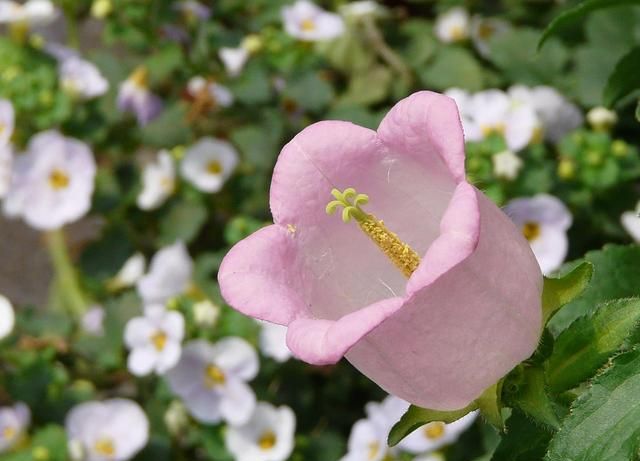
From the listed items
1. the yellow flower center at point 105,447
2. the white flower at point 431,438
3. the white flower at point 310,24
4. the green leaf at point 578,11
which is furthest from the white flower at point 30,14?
the green leaf at point 578,11

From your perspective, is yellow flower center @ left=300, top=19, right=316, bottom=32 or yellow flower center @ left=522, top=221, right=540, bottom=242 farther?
yellow flower center @ left=300, top=19, right=316, bottom=32

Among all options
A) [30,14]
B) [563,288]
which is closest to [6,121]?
[30,14]

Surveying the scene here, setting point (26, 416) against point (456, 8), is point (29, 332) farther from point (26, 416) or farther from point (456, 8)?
point (456, 8)

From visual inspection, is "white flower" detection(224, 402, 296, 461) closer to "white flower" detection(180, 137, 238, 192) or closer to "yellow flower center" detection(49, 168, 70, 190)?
"white flower" detection(180, 137, 238, 192)

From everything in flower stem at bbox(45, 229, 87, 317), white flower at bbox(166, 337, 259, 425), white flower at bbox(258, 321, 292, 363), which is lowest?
flower stem at bbox(45, 229, 87, 317)

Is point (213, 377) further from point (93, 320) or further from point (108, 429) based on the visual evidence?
point (93, 320)

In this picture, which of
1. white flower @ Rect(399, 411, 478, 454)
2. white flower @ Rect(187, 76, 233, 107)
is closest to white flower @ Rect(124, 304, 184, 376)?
white flower @ Rect(399, 411, 478, 454)

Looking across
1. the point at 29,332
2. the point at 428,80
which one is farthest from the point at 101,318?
the point at 428,80
